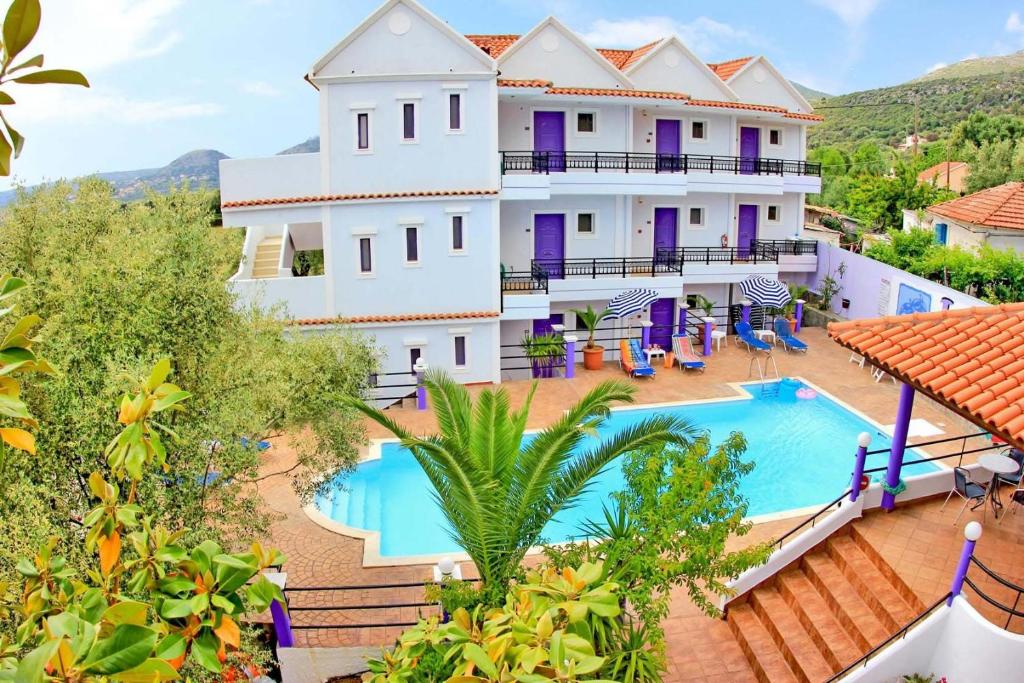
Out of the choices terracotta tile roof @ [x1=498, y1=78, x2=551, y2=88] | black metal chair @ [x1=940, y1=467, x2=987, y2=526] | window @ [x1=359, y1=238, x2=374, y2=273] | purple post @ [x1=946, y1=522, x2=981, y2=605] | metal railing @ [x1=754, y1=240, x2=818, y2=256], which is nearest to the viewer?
purple post @ [x1=946, y1=522, x2=981, y2=605]

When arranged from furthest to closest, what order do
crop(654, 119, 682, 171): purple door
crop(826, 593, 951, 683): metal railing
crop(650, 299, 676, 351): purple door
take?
1. crop(650, 299, 676, 351): purple door
2. crop(654, 119, 682, 171): purple door
3. crop(826, 593, 951, 683): metal railing

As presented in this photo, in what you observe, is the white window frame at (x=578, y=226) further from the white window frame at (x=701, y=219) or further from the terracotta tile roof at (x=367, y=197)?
the terracotta tile roof at (x=367, y=197)

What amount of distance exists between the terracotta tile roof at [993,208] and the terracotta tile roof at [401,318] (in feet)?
62.2

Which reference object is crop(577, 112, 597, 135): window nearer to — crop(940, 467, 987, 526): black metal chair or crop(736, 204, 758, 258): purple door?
crop(736, 204, 758, 258): purple door

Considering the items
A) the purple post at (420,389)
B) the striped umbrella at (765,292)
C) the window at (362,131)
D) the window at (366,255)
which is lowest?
the purple post at (420,389)

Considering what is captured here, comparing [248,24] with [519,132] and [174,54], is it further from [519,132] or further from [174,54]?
[519,132]

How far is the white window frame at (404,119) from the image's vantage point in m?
20.6

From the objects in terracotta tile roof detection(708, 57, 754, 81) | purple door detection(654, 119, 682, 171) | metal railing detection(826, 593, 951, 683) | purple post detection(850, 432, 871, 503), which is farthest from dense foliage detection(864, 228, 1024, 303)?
metal railing detection(826, 593, 951, 683)

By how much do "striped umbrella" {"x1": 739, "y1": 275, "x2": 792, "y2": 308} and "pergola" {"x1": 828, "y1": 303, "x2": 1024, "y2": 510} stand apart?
1248 cm

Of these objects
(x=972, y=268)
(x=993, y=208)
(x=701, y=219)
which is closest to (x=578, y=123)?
(x=701, y=219)

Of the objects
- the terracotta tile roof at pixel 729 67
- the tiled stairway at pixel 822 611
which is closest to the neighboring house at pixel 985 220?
the terracotta tile roof at pixel 729 67

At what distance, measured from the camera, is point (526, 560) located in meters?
13.7

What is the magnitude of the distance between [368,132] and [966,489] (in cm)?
1596

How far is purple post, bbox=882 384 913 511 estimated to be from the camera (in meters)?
12.2
